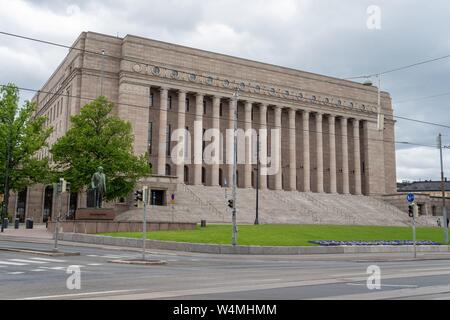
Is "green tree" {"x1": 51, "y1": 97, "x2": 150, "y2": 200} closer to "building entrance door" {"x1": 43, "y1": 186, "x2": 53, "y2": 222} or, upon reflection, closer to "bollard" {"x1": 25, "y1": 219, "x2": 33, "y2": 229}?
"bollard" {"x1": 25, "y1": 219, "x2": 33, "y2": 229}

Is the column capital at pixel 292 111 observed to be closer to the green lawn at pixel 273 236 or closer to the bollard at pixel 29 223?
the green lawn at pixel 273 236

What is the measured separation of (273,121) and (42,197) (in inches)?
1584

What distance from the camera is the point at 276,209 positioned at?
62.3m

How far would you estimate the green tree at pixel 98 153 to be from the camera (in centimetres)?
4447

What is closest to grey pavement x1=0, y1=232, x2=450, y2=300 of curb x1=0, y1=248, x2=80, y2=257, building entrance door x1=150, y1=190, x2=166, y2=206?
curb x1=0, y1=248, x2=80, y2=257

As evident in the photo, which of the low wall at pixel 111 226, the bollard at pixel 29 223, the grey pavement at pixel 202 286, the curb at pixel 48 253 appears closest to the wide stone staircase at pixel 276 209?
the low wall at pixel 111 226

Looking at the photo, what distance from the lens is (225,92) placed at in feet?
248

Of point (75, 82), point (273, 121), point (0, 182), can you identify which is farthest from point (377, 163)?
point (0, 182)

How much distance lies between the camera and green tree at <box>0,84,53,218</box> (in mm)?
46062

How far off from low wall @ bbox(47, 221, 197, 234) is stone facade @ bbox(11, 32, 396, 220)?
722 inches

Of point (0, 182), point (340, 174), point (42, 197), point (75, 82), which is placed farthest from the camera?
point (340, 174)

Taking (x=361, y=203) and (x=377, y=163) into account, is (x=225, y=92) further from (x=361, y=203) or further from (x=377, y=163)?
(x=377, y=163)

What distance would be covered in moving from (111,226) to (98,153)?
10107 mm

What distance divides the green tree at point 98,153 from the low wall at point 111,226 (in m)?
6.42
